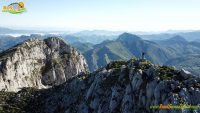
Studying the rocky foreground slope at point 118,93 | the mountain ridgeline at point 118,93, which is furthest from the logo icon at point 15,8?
the mountain ridgeline at point 118,93

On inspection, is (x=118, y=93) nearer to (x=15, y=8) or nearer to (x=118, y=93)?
(x=118, y=93)

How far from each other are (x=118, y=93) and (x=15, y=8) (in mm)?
99336

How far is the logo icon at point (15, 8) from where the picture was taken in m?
172

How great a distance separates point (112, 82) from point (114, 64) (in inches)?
914

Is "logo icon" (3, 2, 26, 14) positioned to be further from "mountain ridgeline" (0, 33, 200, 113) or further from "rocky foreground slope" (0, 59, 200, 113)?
"mountain ridgeline" (0, 33, 200, 113)

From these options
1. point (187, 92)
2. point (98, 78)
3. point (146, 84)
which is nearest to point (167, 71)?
point (146, 84)

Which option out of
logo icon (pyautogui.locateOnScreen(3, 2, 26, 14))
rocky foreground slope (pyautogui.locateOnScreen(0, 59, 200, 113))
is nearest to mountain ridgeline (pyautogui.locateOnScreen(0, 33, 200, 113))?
rocky foreground slope (pyautogui.locateOnScreen(0, 59, 200, 113))

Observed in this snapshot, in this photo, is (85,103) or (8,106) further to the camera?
(8,106)

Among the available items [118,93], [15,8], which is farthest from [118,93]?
[15,8]

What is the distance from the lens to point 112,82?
118 m

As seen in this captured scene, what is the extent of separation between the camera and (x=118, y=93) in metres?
109

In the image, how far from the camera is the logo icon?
564 feet

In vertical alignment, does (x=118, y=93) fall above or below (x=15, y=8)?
below

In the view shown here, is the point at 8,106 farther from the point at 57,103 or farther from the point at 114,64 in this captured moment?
the point at 114,64
